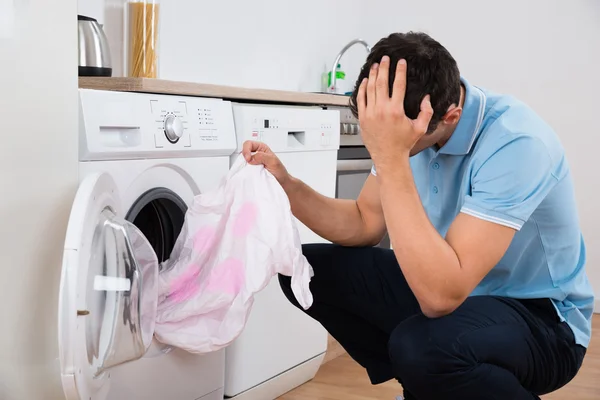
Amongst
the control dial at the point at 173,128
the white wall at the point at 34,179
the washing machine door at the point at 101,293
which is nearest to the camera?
the washing machine door at the point at 101,293

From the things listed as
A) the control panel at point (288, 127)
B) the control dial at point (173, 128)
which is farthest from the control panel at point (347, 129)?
the control dial at point (173, 128)

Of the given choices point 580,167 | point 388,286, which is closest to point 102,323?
point 388,286

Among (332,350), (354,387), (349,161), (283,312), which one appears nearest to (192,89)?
(283,312)

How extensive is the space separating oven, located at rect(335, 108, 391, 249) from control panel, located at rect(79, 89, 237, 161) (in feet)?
2.60

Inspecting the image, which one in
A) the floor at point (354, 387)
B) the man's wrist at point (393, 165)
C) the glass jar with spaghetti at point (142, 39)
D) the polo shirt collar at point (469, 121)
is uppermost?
the glass jar with spaghetti at point (142, 39)

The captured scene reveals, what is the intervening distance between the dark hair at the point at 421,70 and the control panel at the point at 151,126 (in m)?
0.51

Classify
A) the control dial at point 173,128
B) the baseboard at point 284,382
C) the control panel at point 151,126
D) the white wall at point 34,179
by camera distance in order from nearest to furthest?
the white wall at point 34,179, the control panel at point 151,126, the control dial at point 173,128, the baseboard at point 284,382

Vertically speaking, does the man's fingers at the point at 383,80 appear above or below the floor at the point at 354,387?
above

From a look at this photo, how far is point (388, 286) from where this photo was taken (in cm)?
180

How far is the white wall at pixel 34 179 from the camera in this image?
4.26 ft

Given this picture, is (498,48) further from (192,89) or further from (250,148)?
Result: (250,148)

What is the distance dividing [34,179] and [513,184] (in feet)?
2.95

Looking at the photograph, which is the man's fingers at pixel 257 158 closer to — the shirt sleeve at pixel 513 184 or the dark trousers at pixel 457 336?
the dark trousers at pixel 457 336

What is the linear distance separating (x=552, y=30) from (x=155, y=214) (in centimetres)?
261
